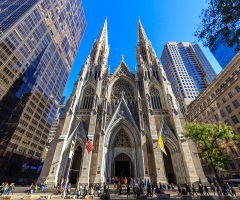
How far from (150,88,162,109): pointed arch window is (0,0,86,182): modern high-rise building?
3340 centimetres

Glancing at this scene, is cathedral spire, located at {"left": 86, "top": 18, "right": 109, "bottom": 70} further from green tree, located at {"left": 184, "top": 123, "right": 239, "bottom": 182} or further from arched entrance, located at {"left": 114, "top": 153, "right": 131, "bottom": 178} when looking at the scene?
green tree, located at {"left": 184, "top": 123, "right": 239, "bottom": 182}

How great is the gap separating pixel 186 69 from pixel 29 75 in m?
79.5

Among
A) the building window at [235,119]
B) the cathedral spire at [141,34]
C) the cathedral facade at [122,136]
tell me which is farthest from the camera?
the cathedral spire at [141,34]

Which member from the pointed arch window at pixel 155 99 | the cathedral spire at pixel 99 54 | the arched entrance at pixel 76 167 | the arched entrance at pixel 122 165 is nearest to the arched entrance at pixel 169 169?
the arched entrance at pixel 122 165

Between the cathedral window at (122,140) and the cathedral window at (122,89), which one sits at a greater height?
the cathedral window at (122,89)

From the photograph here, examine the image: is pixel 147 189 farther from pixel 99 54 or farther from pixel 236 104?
pixel 99 54

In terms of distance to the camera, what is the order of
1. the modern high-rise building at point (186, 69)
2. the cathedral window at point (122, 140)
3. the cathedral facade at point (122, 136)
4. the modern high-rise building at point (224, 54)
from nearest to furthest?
the cathedral facade at point (122, 136) < the cathedral window at point (122, 140) < the modern high-rise building at point (224, 54) < the modern high-rise building at point (186, 69)

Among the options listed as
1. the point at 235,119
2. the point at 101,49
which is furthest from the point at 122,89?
the point at 235,119

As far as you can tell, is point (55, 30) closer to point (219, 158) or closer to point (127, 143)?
point (127, 143)

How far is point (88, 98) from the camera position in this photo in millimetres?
27203

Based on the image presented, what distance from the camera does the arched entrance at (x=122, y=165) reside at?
70.9 feet

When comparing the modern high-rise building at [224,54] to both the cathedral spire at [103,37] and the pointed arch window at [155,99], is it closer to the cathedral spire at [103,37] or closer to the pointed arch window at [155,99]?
the cathedral spire at [103,37]

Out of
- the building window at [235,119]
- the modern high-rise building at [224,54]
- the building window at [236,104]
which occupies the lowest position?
the building window at [235,119]

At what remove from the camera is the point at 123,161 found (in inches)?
866
